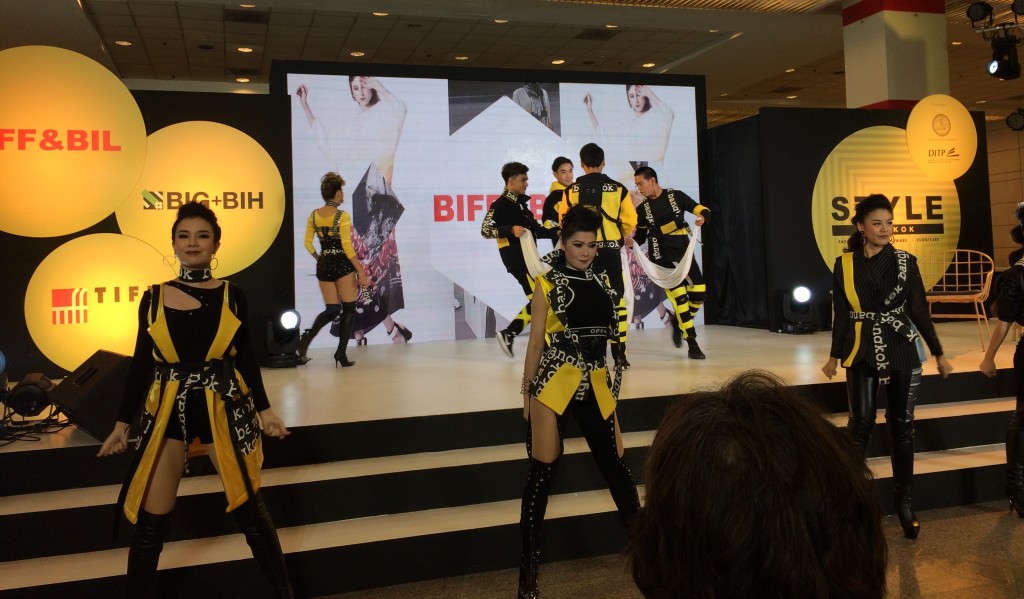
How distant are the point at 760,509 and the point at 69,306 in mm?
5661

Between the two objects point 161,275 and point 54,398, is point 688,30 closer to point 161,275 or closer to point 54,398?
point 161,275

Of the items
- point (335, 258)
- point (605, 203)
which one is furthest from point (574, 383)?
point (335, 258)

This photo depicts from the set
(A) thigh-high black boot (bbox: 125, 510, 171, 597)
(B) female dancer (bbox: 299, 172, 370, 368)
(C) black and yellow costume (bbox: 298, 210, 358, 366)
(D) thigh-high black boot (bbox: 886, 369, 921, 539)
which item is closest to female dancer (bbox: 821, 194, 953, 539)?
(D) thigh-high black boot (bbox: 886, 369, 921, 539)

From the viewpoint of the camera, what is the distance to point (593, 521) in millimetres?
3783

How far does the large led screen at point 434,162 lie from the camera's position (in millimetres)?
8422

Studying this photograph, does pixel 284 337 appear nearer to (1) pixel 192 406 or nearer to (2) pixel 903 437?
(1) pixel 192 406

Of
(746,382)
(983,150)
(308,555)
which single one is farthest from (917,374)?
(983,150)

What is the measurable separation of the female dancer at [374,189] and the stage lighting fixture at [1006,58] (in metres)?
6.88

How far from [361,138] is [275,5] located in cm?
219

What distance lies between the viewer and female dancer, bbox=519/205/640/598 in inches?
123

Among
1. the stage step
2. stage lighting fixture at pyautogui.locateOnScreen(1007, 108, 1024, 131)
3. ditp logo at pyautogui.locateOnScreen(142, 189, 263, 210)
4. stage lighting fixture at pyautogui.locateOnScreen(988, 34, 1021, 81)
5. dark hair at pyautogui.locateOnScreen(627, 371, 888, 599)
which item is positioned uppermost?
stage lighting fixture at pyautogui.locateOnScreen(988, 34, 1021, 81)

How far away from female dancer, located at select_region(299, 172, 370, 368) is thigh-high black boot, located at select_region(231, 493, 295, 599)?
3.93m

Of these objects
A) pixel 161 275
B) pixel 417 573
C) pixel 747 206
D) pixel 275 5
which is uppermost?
pixel 275 5

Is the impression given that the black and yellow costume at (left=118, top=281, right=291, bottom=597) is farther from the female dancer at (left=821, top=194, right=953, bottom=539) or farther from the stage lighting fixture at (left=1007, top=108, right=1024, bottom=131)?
the stage lighting fixture at (left=1007, top=108, right=1024, bottom=131)
